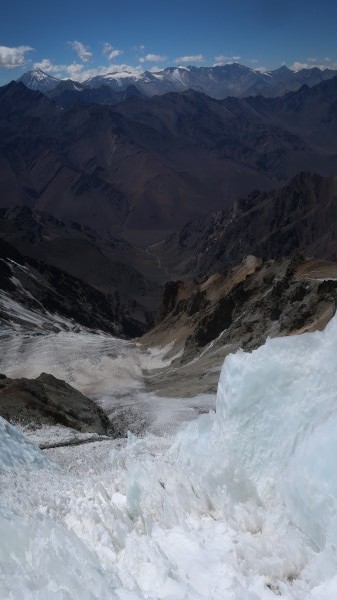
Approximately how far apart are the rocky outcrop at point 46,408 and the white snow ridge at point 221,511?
1586cm

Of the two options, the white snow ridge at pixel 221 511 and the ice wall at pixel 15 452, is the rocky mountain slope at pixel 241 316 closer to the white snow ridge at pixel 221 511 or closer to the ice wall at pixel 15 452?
the ice wall at pixel 15 452

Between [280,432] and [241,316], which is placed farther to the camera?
[241,316]

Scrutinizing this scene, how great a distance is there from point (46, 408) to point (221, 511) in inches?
835

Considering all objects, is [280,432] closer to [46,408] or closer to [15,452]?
[15,452]

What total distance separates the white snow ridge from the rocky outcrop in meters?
15.9

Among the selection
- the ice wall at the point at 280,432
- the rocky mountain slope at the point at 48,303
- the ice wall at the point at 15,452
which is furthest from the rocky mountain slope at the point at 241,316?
the ice wall at the point at 280,432

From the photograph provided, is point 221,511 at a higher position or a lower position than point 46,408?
higher

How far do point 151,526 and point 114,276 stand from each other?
18594cm

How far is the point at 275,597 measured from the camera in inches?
308

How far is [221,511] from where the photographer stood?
10281 millimetres

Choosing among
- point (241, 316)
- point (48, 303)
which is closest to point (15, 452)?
point (241, 316)

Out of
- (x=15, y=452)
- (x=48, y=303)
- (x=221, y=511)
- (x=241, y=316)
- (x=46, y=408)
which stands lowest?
(x=48, y=303)

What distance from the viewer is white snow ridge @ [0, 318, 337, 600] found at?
321 inches

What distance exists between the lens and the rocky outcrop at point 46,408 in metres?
28.3
